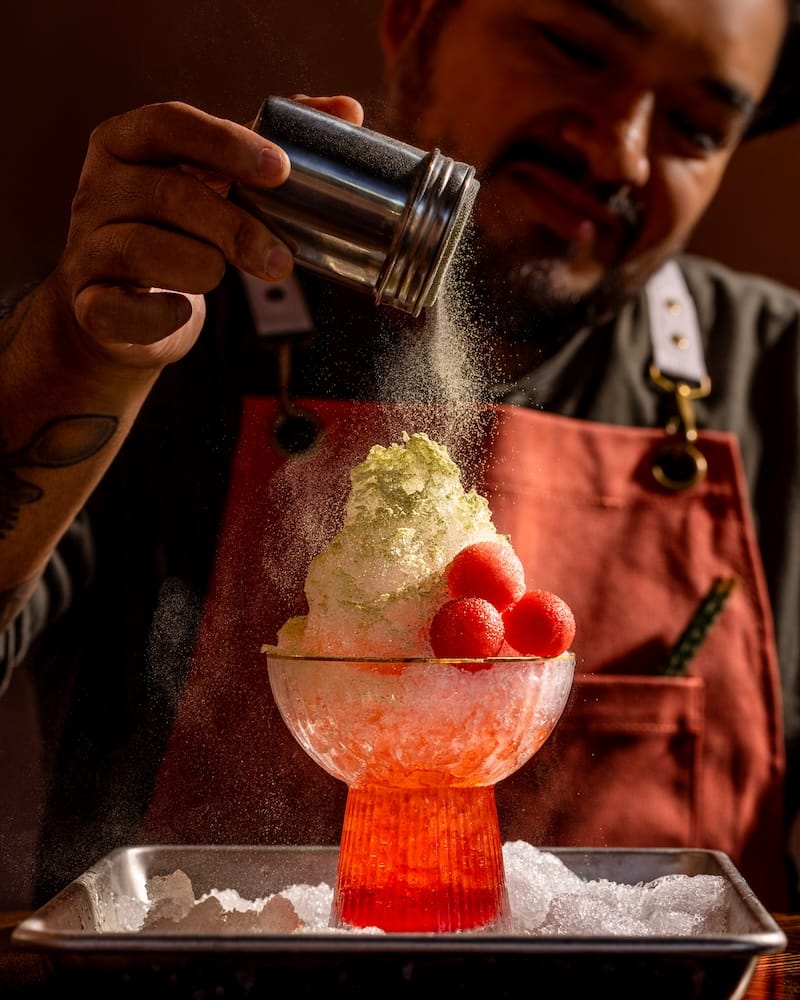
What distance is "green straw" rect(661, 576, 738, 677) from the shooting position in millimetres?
1365

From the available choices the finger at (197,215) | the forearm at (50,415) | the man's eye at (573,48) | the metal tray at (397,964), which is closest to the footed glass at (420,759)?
the metal tray at (397,964)

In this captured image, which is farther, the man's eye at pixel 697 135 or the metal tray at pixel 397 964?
the man's eye at pixel 697 135

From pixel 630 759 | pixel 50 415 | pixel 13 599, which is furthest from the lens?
pixel 630 759

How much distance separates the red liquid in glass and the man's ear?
90 centimetres

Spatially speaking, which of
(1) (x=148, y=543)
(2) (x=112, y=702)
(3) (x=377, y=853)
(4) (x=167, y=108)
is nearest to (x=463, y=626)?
(3) (x=377, y=853)

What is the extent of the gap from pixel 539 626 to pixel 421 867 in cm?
21

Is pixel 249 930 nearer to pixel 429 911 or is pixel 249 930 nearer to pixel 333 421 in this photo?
pixel 429 911

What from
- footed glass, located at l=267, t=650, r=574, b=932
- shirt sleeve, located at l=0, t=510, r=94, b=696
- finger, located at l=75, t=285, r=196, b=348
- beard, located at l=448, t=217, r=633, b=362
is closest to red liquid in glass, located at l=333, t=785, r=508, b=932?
footed glass, located at l=267, t=650, r=574, b=932

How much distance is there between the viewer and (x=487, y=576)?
0.72 metres

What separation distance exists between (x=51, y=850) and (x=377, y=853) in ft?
1.92

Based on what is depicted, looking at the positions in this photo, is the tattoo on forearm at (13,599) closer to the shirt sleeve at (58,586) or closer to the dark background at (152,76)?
the shirt sleeve at (58,586)

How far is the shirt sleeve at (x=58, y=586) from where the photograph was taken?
4.51 feet

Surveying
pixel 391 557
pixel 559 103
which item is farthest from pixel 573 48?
pixel 391 557

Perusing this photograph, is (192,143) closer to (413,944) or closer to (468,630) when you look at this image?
(468,630)
